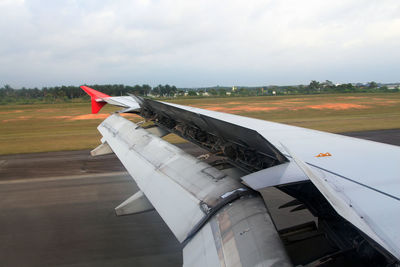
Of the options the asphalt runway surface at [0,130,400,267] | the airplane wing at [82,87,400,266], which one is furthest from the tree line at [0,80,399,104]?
the airplane wing at [82,87,400,266]

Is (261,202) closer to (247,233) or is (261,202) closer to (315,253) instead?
(247,233)

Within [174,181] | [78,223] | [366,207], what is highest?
[366,207]

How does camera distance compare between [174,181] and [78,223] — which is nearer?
[174,181]

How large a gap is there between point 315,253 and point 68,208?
5.36 m

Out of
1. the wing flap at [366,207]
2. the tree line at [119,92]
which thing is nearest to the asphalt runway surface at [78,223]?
the wing flap at [366,207]

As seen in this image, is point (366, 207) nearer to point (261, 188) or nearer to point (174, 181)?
point (261, 188)

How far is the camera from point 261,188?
1906 millimetres

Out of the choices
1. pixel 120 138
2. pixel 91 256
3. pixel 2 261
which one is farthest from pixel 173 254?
pixel 2 261

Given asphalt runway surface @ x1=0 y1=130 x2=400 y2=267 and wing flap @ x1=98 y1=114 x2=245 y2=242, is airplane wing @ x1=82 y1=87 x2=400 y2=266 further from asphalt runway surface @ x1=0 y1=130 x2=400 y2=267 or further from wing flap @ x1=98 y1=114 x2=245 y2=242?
asphalt runway surface @ x1=0 y1=130 x2=400 y2=267

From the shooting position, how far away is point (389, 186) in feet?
6.59

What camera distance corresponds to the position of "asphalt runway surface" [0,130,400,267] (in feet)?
13.7

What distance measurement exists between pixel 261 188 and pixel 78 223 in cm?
455

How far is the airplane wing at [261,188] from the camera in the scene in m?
1.62

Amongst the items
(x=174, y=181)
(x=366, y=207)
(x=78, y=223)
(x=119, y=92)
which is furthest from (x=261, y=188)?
(x=119, y=92)
